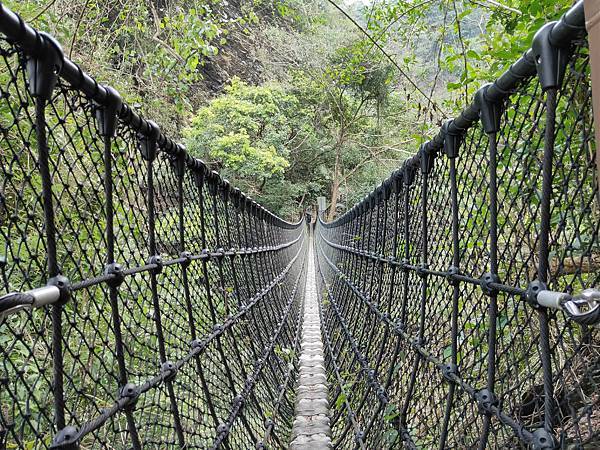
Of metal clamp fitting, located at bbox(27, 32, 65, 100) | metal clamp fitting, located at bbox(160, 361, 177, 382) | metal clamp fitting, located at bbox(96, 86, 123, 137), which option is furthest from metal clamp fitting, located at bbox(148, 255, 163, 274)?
metal clamp fitting, located at bbox(27, 32, 65, 100)

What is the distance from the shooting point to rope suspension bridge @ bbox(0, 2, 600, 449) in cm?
60

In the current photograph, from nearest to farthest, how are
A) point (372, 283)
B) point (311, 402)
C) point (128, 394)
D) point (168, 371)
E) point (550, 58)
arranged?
point (550, 58) < point (128, 394) < point (168, 371) < point (372, 283) < point (311, 402)

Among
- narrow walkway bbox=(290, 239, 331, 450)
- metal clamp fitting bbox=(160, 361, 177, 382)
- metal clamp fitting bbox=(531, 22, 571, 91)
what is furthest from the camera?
narrow walkway bbox=(290, 239, 331, 450)

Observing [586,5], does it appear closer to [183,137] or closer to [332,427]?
[332,427]

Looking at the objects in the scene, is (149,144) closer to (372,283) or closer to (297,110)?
(372,283)

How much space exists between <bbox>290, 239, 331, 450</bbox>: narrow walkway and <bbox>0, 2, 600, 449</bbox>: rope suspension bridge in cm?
1

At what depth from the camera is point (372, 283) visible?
7.65ft

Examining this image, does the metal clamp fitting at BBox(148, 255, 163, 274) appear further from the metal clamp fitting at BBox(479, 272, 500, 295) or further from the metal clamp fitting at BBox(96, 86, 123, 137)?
the metal clamp fitting at BBox(479, 272, 500, 295)

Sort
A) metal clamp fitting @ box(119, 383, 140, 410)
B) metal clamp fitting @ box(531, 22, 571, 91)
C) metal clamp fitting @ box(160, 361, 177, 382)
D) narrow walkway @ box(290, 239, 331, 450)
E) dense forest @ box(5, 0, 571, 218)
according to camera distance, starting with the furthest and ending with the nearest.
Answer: dense forest @ box(5, 0, 571, 218) → narrow walkway @ box(290, 239, 331, 450) → metal clamp fitting @ box(160, 361, 177, 382) → metal clamp fitting @ box(119, 383, 140, 410) → metal clamp fitting @ box(531, 22, 571, 91)

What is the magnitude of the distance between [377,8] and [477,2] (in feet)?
3.55

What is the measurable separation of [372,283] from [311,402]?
2.31ft

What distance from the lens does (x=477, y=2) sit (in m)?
2.35

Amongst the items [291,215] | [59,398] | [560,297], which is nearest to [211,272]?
[59,398]

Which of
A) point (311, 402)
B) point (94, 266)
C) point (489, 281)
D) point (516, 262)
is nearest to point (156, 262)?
point (94, 266)
